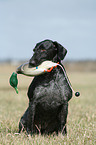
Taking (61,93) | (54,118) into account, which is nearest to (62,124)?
(54,118)

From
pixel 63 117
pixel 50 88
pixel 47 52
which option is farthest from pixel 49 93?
pixel 47 52

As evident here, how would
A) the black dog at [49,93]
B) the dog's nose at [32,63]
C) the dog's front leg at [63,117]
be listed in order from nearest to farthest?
1. the dog's nose at [32,63]
2. the black dog at [49,93]
3. the dog's front leg at [63,117]

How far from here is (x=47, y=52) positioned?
384 centimetres

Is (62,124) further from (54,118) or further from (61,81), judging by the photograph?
(61,81)

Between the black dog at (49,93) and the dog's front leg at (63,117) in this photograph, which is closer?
the black dog at (49,93)

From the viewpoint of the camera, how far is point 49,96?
3840mm

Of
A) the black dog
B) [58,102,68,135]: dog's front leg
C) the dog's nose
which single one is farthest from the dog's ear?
[58,102,68,135]: dog's front leg

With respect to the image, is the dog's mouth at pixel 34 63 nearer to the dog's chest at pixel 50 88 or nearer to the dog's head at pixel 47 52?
the dog's head at pixel 47 52

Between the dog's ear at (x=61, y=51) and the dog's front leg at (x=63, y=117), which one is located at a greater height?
the dog's ear at (x=61, y=51)

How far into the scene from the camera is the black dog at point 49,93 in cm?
384

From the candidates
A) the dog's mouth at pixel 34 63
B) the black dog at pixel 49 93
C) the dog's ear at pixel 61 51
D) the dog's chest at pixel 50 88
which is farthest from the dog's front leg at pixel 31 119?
the dog's ear at pixel 61 51

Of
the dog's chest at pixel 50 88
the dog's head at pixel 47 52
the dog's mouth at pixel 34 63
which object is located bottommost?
the dog's chest at pixel 50 88

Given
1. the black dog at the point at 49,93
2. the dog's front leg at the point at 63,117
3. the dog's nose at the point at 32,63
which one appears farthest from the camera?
the dog's front leg at the point at 63,117

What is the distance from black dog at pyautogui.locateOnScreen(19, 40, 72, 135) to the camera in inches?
151
